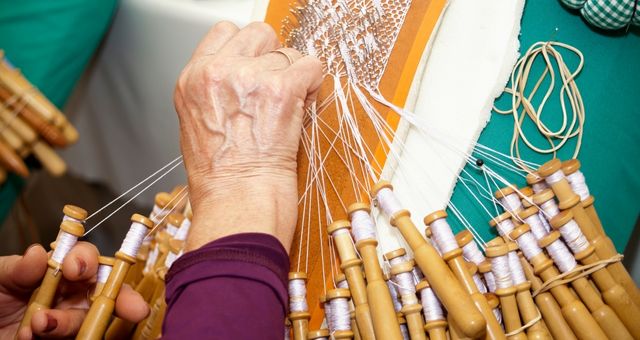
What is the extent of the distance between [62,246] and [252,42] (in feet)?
1.55

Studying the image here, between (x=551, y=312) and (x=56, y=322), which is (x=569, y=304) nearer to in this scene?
(x=551, y=312)

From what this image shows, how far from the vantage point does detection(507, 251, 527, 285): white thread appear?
881 millimetres

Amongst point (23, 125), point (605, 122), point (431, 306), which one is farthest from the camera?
point (23, 125)

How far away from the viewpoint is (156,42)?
1.59 metres

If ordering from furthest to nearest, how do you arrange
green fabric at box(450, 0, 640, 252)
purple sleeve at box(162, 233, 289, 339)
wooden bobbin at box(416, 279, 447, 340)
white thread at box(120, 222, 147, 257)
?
1. green fabric at box(450, 0, 640, 252)
2. white thread at box(120, 222, 147, 257)
3. wooden bobbin at box(416, 279, 447, 340)
4. purple sleeve at box(162, 233, 289, 339)

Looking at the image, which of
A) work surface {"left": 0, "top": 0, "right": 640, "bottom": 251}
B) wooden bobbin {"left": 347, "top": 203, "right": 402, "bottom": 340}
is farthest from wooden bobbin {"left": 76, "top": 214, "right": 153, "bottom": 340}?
work surface {"left": 0, "top": 0, "right": 640, "bottom": 251}

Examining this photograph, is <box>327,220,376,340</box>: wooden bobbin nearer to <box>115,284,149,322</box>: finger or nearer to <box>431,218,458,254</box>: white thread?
<box>431,218,458,254</box>: white thread

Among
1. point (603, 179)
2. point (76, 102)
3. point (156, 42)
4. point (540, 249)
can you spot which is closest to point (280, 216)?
point (540, 249)

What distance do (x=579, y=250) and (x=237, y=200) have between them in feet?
1.80

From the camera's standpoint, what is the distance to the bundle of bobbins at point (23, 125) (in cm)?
145

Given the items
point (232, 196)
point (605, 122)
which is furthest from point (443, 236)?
point (605, 122)

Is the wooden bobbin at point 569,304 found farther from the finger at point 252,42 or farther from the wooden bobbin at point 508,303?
the finger at point 252,42

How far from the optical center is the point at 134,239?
37.8 inches

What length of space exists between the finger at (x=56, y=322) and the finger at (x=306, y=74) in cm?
53
